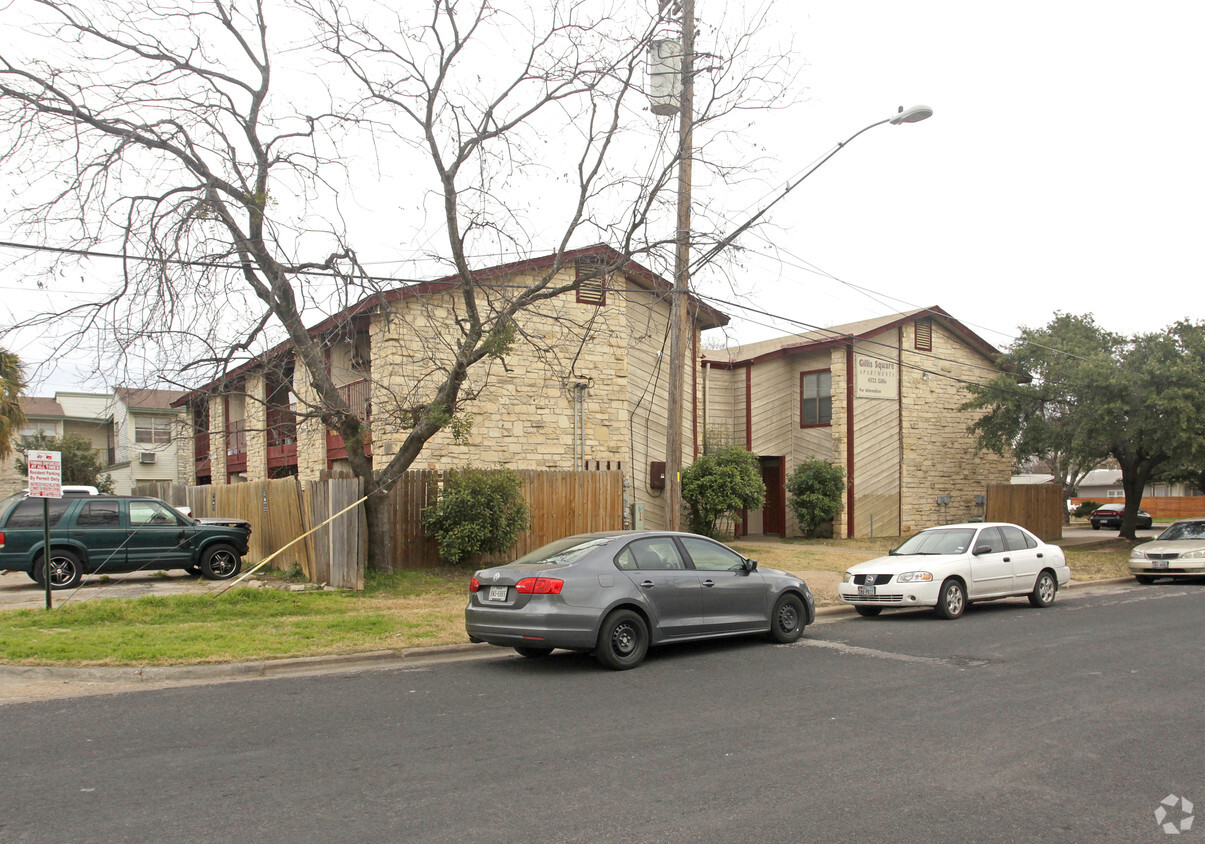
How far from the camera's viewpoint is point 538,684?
341 inches

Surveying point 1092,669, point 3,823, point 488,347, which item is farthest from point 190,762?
point 488,347

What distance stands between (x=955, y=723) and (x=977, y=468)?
2596cm

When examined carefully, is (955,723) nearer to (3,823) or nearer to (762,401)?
(3,823)

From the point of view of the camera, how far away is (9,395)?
28.6 meters

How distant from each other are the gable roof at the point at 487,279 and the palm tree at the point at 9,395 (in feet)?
31.1

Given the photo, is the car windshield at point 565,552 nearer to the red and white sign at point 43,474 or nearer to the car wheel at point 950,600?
the car wheel at point 950,600

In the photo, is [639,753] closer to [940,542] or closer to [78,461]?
[940,542]

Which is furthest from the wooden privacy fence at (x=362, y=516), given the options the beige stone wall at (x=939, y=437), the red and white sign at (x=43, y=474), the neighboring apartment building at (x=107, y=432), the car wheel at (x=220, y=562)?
the neighboring apartment building at (x=107, y=432)

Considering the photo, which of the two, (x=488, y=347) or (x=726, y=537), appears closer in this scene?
(x=488, y=347)

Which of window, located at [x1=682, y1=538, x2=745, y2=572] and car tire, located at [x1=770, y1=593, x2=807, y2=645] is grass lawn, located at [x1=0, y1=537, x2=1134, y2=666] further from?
car tire, located at [x1=770, y1=593, x2=807, y2=645]

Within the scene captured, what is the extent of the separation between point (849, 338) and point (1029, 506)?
890 cm

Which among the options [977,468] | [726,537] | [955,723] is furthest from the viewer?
[977,468]

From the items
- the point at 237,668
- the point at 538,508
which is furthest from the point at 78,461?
the point at 237,668

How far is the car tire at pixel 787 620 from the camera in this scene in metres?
10.8
